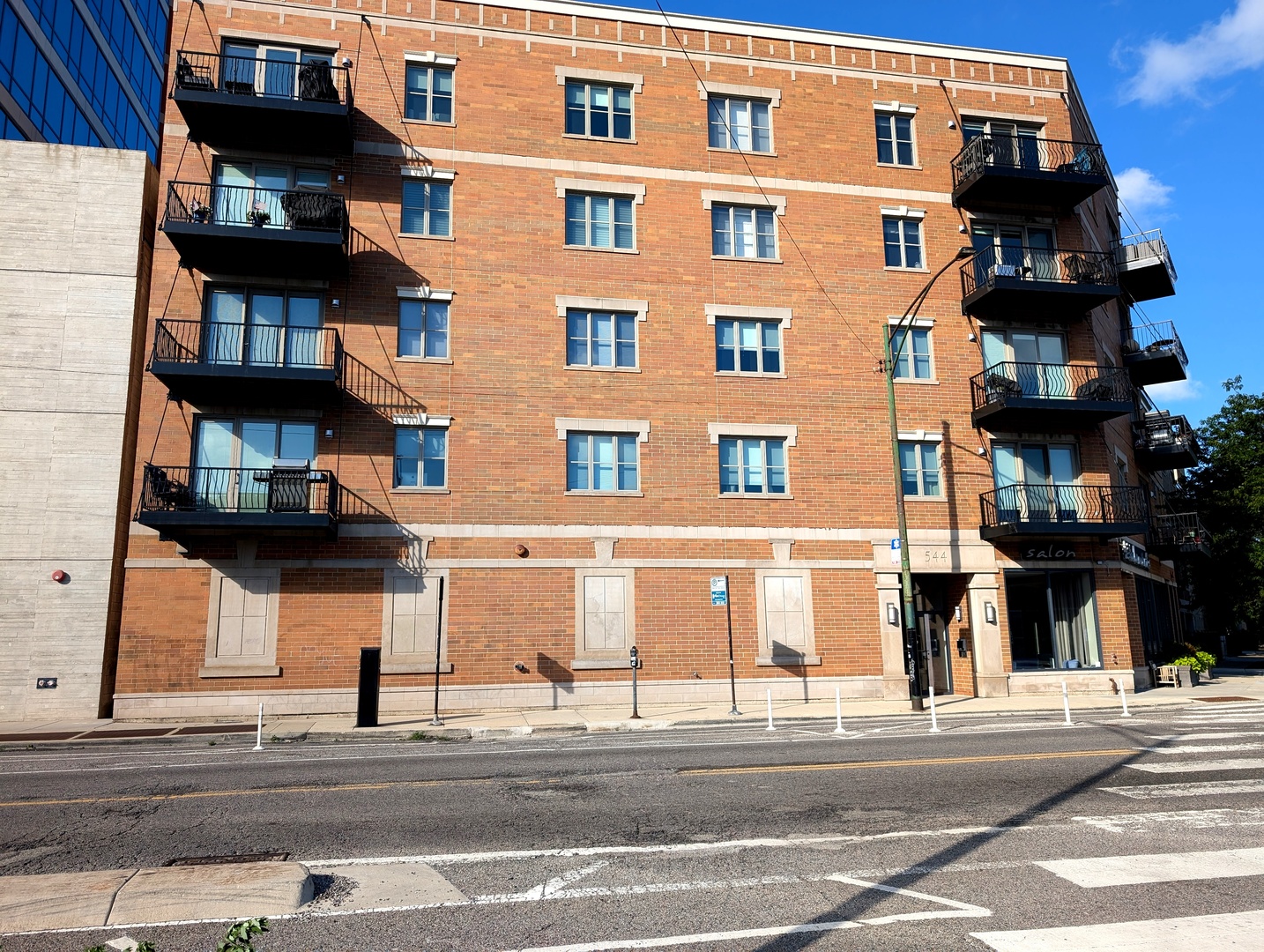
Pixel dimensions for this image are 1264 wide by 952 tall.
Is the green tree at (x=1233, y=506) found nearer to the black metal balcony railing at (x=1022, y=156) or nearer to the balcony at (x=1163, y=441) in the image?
the balcony at (x=1163, y=441)

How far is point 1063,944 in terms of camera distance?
5.00 metres

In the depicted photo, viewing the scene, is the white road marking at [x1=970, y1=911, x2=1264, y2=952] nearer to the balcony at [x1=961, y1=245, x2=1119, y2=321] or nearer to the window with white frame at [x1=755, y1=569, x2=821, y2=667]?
the window with white frame at [x1=755, y1=569, x2=821, y2=667]

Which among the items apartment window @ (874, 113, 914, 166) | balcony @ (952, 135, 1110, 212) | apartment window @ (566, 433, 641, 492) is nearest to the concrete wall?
apartment window @ (566, 433, 641, 492)

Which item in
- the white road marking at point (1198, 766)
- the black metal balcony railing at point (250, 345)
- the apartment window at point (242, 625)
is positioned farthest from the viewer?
the black metal balcony railing at point (250, 345)

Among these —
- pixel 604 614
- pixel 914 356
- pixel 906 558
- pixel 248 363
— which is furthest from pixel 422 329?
pixel 914 356

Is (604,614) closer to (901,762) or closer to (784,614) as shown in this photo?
(784,614)

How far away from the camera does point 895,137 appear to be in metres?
26.3

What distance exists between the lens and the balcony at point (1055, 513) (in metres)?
23.4

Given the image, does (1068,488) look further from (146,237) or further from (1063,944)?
(146,237)

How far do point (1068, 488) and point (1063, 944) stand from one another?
22.6 metres

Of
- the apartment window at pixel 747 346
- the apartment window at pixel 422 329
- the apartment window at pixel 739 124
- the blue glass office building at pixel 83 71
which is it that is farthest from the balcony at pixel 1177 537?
the blue glass office building at pixel 83 71

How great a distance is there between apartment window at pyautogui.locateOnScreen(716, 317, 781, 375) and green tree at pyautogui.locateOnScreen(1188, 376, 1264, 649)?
25069 mm

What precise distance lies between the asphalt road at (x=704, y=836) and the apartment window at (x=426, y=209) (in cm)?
1429

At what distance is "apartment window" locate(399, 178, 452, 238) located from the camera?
899 inches
